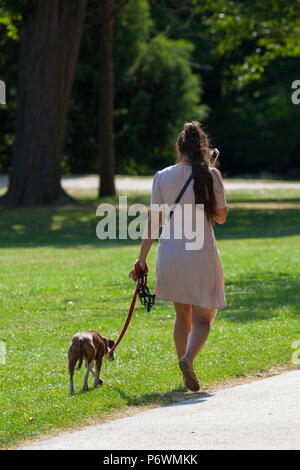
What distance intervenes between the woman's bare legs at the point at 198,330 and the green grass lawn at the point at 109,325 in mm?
388

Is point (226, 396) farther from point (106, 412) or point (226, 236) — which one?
point (226, 236)

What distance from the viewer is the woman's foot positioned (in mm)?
6922

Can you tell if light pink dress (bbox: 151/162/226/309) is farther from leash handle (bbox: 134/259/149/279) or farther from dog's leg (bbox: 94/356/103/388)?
dog's leg (bbox: 94/356/103/388)

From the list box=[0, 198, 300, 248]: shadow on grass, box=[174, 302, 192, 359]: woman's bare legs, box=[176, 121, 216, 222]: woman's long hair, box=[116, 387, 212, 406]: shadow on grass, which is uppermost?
box=[176, 121, 216, 222]: woman's long hair

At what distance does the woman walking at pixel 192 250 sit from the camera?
22.9 ft

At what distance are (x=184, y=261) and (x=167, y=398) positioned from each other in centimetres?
106

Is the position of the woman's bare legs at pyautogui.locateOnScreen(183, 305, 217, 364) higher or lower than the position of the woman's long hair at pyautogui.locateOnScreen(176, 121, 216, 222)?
lower

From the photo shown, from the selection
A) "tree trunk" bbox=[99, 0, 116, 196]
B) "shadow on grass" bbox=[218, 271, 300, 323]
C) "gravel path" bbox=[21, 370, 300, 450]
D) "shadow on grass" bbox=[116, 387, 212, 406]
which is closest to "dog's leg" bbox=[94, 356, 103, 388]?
"shadow on grass" bbox=[116, 387, 212, 406]

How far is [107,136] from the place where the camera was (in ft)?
102

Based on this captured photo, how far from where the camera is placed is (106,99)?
30.6 metres

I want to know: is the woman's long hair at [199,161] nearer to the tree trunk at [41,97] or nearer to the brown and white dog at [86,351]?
the brown and white dog at [86,351]

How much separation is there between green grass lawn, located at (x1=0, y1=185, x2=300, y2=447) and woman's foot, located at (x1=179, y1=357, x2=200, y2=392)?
0.18m

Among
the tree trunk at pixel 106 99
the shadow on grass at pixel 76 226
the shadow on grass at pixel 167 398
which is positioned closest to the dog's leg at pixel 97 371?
the shadow on grass at pixel 167 398

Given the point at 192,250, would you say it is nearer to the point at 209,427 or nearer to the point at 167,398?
the point at 167,398
